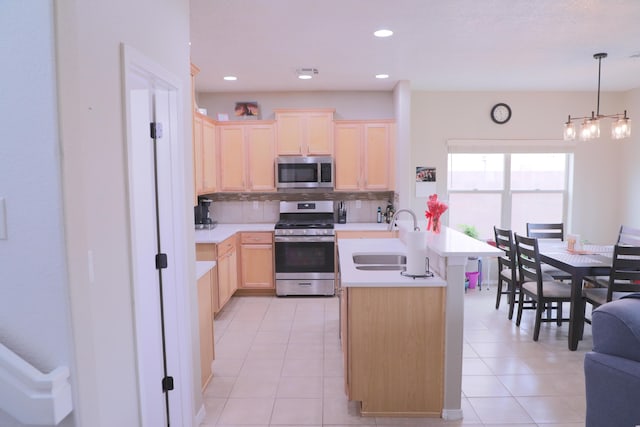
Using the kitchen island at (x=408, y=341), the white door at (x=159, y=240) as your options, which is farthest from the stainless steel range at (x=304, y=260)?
the white door at (x=159, y=240)

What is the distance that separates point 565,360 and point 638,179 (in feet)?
11.2

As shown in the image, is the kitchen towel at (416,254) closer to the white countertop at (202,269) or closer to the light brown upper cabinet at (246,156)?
the white countertop at (202,269)

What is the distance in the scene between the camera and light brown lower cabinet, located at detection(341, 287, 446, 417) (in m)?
2.50

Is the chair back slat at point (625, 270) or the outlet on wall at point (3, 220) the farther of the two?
the chair back slat at point (625, 270)

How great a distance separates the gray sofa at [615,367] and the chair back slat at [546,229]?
3265 millimetres

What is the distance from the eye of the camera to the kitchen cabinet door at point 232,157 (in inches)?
213

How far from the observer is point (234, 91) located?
5527 millimetres

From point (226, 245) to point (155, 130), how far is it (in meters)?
2.68

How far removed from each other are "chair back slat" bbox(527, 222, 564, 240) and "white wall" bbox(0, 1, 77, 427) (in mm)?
4951

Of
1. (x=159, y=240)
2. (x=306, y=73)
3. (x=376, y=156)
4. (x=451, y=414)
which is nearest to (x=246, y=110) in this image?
(x=306, y=73)

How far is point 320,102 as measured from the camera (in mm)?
5570

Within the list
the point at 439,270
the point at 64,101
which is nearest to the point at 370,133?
the point at 439,270

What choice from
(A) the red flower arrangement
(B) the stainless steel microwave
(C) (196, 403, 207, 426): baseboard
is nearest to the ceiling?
(B) the stainless steel microwave

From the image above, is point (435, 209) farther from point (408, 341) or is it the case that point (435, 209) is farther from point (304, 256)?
point (304, 256)
